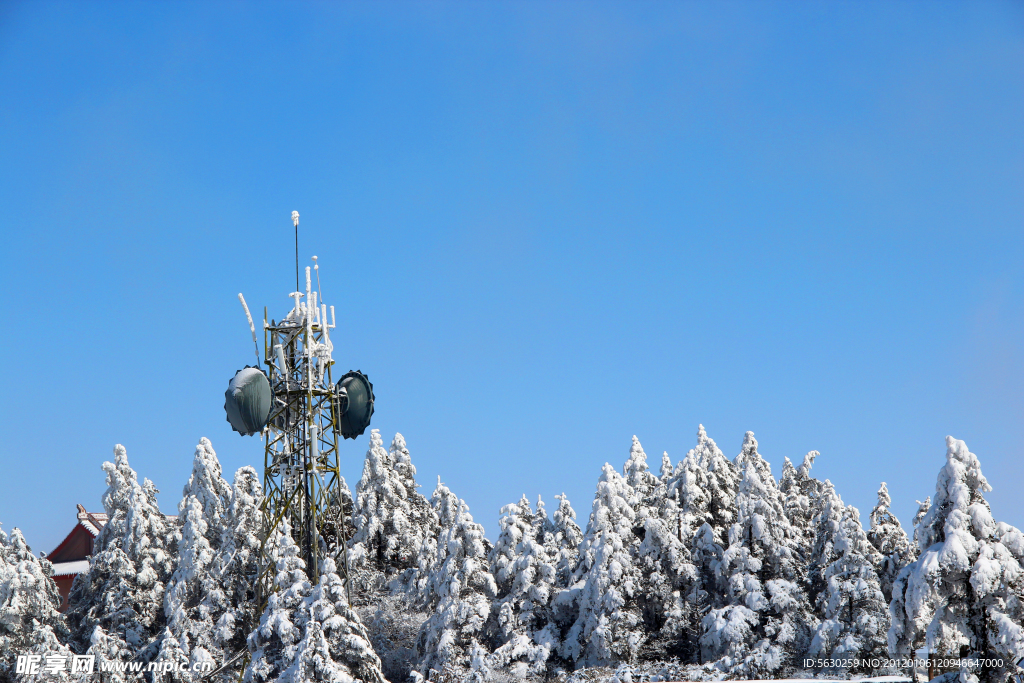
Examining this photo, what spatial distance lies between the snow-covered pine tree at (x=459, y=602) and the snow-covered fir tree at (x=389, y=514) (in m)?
5.75

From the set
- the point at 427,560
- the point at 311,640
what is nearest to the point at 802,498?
the point at 427,560

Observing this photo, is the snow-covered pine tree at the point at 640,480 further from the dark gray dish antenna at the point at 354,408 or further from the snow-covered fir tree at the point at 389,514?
the dark gray dish antenna at the point at 354,408

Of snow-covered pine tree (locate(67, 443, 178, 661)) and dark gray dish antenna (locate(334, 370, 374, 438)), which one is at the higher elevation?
dark gray dish antenna (locate(334, 370, 374, 438))

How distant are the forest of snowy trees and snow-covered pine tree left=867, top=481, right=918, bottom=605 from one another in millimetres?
79

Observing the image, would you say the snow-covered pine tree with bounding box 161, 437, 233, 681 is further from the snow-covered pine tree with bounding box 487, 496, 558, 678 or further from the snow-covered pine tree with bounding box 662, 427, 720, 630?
the snow-covered pine tree with bounding box 662, 427, 720, 630

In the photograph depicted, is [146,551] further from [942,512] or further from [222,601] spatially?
[942,512]

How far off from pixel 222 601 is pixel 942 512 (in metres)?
26.4

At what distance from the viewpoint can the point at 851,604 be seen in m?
35.2

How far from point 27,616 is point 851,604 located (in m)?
31.7

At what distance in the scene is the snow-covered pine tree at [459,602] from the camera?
34.7m

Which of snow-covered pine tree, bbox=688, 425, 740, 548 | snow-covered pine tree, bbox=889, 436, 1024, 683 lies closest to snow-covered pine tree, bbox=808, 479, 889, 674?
snow-covered pine tree, bbox=688, 425, 740, 548

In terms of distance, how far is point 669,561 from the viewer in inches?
1531

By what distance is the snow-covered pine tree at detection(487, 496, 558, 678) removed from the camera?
35188 millimetres

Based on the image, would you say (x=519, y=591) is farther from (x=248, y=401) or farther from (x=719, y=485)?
(x=248, y=401)
